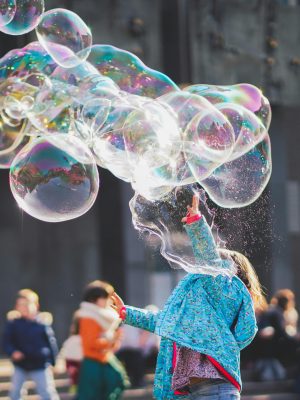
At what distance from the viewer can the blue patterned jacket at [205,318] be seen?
16.8 ft

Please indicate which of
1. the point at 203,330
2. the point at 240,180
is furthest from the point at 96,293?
the point at 203,330

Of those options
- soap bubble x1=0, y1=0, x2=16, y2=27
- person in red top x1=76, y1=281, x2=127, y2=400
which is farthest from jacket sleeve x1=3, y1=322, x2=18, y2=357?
soap bubble x1=0, y1=0, x2=16, y2=27

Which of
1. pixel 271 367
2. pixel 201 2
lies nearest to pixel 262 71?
pixel 201 2

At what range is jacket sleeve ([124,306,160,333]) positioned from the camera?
17.5ft

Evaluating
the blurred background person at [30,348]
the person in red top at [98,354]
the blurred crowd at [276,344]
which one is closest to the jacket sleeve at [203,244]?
the person in red top at [98,354]

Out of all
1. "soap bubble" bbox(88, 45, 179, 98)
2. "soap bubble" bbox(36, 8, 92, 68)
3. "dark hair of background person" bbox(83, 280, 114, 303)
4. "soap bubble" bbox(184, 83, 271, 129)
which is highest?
"soap bubble" bbox(36, 8, 92, 68)

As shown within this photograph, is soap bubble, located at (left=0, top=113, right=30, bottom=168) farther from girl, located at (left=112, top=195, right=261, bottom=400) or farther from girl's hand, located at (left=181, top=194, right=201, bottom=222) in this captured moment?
girl, located at (left=112, top=195, right=261, bottom=400)

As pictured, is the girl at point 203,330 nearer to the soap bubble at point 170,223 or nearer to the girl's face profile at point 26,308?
the soap bubble at point 170,223

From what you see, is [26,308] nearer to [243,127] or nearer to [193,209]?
[243,127]

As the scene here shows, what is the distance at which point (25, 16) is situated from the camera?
23.9 feet

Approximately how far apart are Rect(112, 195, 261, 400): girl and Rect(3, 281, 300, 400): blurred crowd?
0.82 meters

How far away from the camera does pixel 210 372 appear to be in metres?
5.14

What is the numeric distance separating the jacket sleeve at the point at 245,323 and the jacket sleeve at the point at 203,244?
22 centimetres

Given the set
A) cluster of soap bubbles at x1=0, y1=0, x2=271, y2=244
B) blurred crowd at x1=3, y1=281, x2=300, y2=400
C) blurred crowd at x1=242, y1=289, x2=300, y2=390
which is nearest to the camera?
cluster of soap bubbles at x1=0, y1=0, x2=271, y2=244
